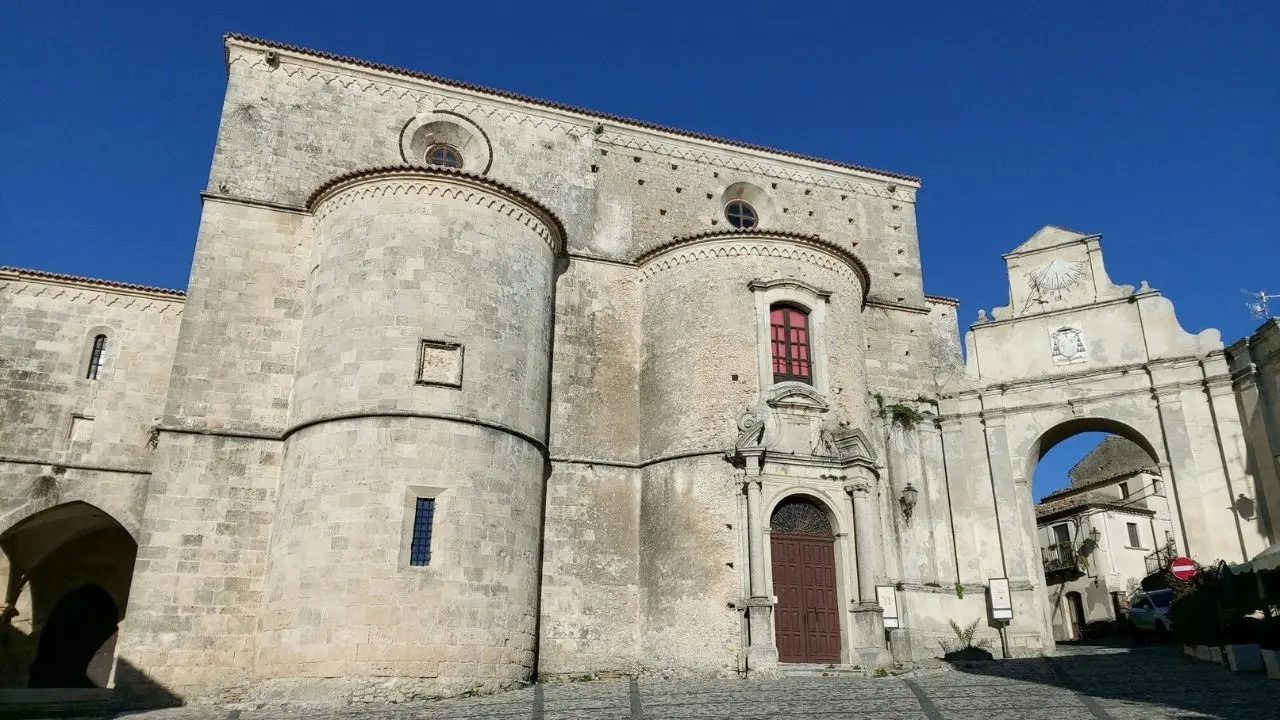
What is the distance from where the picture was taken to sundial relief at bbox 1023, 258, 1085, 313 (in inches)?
874

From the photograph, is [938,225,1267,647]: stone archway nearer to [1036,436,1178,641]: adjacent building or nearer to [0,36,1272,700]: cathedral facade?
[0,36,1272,700]: cathedral facade

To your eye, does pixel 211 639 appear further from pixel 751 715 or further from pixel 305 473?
pixel 751 715

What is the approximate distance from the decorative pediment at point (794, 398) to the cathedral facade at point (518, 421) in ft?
0.20

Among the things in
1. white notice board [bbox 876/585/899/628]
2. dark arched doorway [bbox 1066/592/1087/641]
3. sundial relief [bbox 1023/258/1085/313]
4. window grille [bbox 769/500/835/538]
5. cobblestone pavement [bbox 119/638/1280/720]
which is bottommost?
cobblestone pavement [bbox 119/638/1280/720]

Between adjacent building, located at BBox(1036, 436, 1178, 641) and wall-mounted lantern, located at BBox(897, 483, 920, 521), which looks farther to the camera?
adjacent building, located at BBox(1036, 436, 1178, 641)

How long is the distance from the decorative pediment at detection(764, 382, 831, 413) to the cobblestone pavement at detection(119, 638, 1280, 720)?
5007 millimetres

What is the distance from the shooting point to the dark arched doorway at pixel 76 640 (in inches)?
754

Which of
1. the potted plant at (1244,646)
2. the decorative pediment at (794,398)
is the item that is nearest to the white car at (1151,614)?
the potted plant at (1244,646)

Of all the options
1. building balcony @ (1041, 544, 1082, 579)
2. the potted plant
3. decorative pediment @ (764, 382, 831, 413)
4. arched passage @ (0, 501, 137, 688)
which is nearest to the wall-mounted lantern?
decorative pediment @ (764, 382, 831, 413)

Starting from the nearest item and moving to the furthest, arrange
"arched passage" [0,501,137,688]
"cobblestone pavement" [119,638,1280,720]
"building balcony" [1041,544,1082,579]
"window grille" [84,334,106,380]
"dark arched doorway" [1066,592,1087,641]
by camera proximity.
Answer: "cobblestone pavement" [119,638,1280,720] → "window grille" [84,334,106,380] → "arched passage" [0,501,137,688] → "building balcony" [1041,544,1082,579] → "dark arched doorway" [1066,592,1087,641]

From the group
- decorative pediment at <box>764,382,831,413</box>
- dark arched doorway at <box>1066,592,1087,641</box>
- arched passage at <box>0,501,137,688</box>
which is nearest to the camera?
decorative pediment at <box>764,382,831,413</box>

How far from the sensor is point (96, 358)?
17.8 m

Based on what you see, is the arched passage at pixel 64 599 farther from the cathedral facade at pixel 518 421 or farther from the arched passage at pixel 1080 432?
the arched passage at pixel 1080 432

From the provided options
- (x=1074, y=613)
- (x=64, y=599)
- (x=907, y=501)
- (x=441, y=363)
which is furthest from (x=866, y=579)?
(x=1074, y=613)
